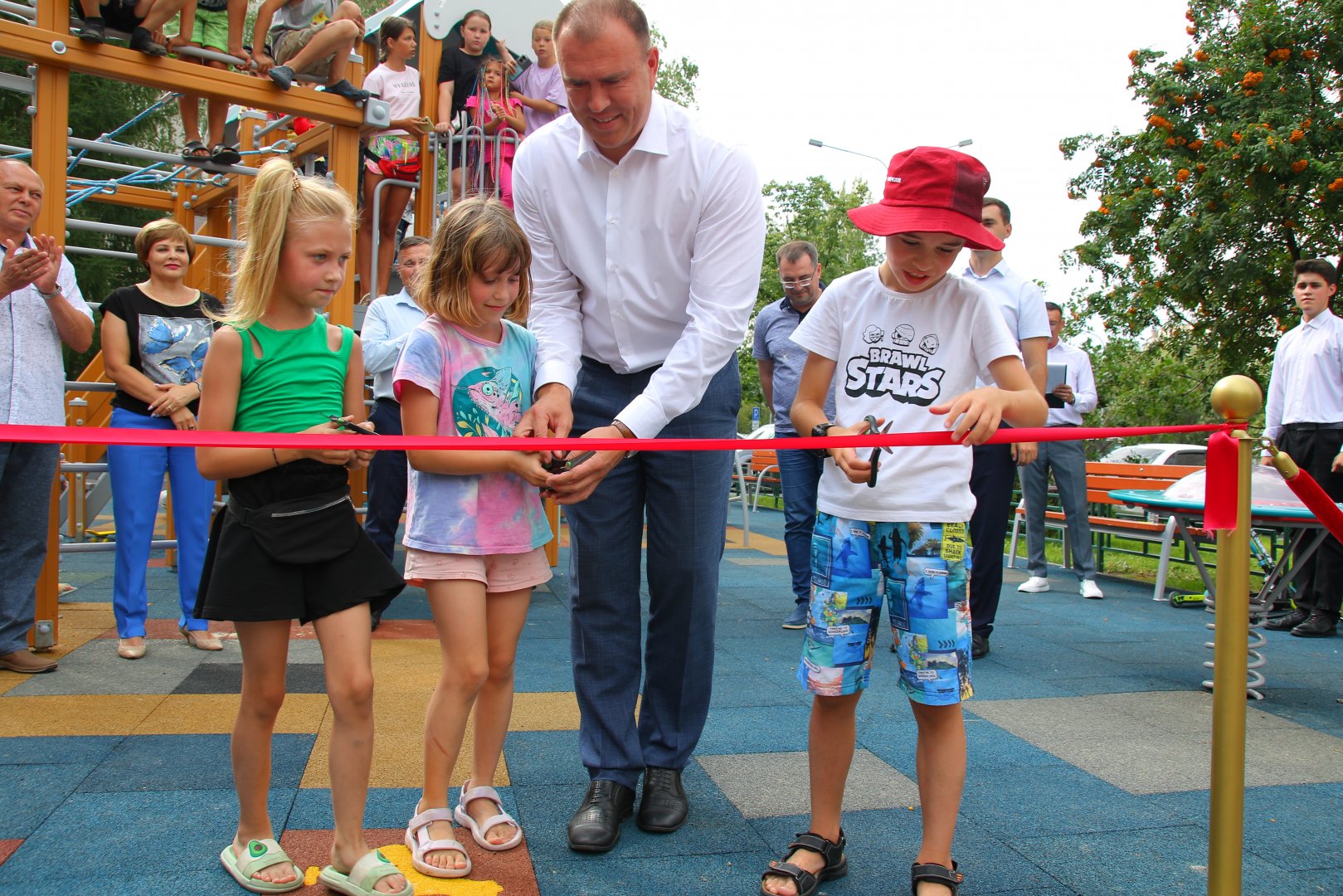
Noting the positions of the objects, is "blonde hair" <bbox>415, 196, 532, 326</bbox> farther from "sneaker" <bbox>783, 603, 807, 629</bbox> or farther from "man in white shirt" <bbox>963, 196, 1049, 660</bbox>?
"sneaker" <bbox>783, 603, 807, 629</bbox>

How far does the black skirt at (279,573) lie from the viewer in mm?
2154

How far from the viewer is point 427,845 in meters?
2.31

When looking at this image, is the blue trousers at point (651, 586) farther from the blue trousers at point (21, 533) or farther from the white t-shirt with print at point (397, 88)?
the white t-shirt with print at point (397, 88)

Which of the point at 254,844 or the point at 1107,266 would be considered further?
the point at 1107,266

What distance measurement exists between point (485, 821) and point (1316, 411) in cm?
569

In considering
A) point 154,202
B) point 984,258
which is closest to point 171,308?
point 984,258

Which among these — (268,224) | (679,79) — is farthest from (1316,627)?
(679,79)

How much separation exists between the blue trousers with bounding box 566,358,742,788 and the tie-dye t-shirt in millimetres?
203

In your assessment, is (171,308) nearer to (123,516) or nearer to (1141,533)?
(123,516)

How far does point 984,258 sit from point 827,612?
9.97ft

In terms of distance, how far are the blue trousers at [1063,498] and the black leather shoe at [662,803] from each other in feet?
17.1

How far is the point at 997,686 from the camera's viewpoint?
4.39 m

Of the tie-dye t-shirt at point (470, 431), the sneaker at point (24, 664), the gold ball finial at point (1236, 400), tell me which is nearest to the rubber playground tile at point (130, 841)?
the tie-dye t-shirt at point (470, 431)

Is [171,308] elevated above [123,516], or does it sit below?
above
